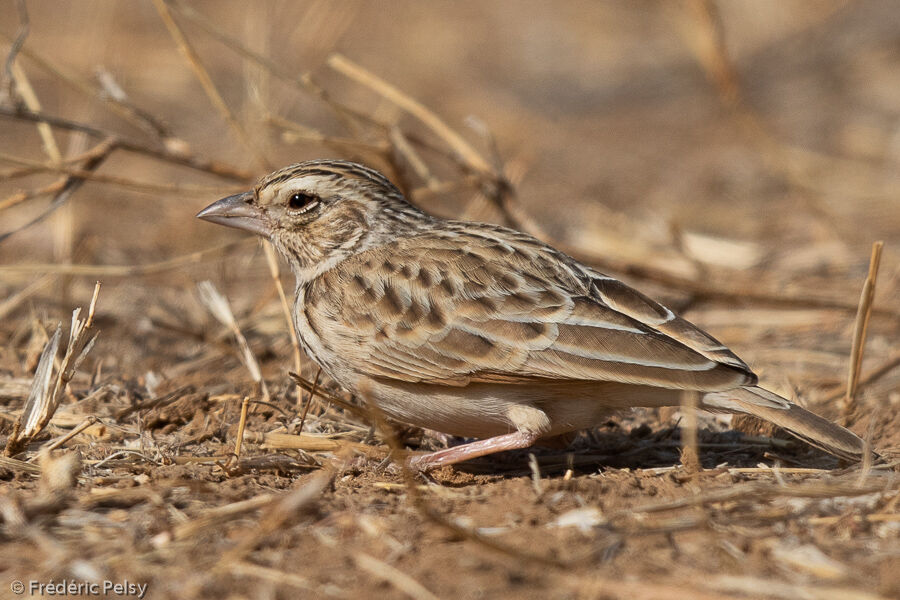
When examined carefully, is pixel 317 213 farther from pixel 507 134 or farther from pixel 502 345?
pixel 507 134

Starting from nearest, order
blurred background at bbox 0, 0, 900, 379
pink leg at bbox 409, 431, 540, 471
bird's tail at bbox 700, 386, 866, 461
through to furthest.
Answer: bird's tail at bbox 700, 386, 866, 461
pink leg at bbox 409, 431, 540, 471
blurred background at bbox 0, 0, 900, 379

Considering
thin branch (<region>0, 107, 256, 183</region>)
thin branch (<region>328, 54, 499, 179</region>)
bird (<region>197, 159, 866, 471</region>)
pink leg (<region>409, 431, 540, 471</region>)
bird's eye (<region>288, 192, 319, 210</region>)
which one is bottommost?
pink leg (<region>409, 431, 540, 471</region>)

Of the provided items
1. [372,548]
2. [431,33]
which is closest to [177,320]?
[372,548]

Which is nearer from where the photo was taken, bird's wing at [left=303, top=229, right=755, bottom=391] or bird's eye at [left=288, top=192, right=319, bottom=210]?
bird's wing at [left=303, top=229, right=755, bottom=391]

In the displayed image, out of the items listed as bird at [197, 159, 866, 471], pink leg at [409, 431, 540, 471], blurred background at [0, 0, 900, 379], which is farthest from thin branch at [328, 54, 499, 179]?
pink leg at [409, 431, 540, 471]

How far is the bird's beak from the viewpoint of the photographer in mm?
5693

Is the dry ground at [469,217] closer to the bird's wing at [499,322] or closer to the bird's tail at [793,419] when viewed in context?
the bird's tail at [793,419]

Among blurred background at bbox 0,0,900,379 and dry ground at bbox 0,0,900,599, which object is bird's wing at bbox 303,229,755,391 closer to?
dry ground at bbox 0,0,900,599

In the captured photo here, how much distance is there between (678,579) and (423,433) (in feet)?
8.30

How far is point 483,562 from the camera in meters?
3.72

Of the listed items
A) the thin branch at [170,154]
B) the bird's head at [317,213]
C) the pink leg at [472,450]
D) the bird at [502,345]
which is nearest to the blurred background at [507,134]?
the thin branch at [170,154]

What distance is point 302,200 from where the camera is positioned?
18.6ft

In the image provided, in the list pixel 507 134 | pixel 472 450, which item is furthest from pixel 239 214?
pixel 507 134

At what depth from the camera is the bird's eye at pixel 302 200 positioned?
18.5 ft
